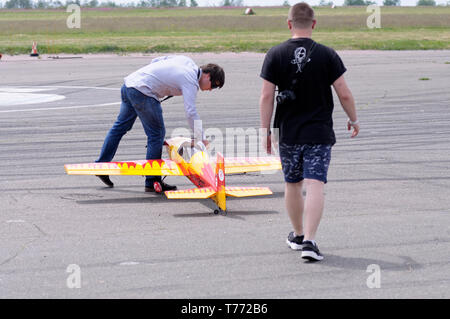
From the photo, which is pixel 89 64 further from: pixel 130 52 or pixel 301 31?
pixel 301 31

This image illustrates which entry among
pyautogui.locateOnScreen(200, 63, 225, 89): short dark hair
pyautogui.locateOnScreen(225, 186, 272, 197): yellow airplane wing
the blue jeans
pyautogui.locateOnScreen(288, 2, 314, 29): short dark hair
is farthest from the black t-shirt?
the blue jeans

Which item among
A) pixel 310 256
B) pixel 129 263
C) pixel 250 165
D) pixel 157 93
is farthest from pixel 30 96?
pixel 310 256

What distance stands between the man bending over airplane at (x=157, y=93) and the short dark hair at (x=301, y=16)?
2051 mm

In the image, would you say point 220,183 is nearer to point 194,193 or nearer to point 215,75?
point 194,193

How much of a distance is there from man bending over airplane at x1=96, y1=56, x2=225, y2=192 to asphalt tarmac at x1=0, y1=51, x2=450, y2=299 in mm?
545

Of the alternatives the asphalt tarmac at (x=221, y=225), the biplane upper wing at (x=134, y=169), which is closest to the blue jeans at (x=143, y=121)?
the biplane upper wing at (x=134, y=169)

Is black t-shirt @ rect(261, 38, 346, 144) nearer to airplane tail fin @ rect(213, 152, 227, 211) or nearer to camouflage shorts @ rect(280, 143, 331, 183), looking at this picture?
camouflage shorts @ rect(280, 143, 331, 183)

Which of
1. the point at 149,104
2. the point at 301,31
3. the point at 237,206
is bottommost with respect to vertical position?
the point at 237,206

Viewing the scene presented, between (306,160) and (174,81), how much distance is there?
8.52 ft

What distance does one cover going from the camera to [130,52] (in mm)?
37469

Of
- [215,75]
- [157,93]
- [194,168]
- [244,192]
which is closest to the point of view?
[244,192]

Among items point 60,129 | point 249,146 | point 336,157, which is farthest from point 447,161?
point 60,129

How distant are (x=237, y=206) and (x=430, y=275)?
2873 mm

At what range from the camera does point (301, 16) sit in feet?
18.1
